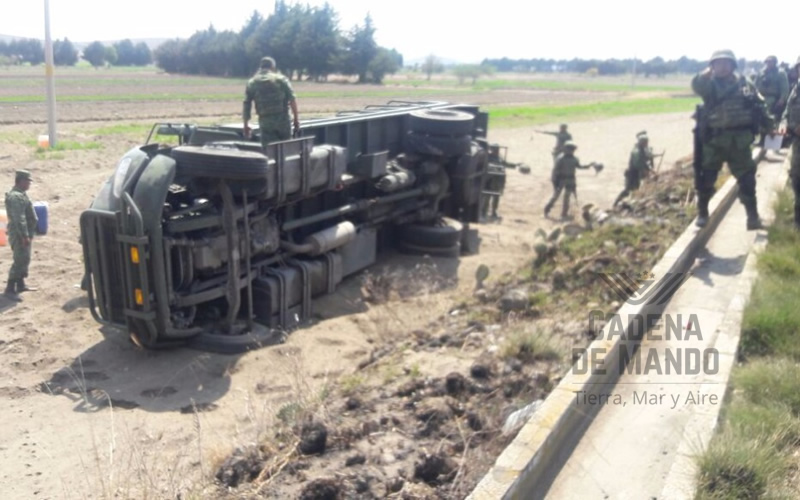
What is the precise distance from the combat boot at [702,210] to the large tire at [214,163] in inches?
179

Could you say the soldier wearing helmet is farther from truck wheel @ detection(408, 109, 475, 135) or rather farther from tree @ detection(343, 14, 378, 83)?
tree @ detection(343, 14, 378, 83)

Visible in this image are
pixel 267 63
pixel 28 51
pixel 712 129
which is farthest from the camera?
pixel 28 51

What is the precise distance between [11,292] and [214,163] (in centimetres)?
317

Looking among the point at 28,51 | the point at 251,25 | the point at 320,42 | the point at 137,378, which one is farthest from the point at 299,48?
the point at 137,378

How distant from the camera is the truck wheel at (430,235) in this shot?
12.4m

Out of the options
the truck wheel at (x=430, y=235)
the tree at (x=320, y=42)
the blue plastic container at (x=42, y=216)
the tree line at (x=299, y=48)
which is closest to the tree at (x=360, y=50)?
the tree line at (x=299, y=48)

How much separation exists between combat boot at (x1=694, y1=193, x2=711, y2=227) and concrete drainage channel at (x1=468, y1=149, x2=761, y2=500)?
208 cm

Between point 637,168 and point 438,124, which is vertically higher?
point 438,124

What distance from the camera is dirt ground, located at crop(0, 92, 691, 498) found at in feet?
18.0

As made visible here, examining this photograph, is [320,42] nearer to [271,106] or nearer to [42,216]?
[42,216]

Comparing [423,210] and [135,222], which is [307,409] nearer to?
[135,222]

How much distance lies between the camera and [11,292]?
923cm

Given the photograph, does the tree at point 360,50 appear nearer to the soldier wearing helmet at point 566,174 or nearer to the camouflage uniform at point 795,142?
the soldier wearing helmet at point 566,174

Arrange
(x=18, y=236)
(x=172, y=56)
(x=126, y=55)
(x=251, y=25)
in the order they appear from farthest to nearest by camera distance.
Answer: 1. (x=126, y=55)
2. (x=172, y=56)
3. (x=251, y=25)
4. (x=18, y=236)
